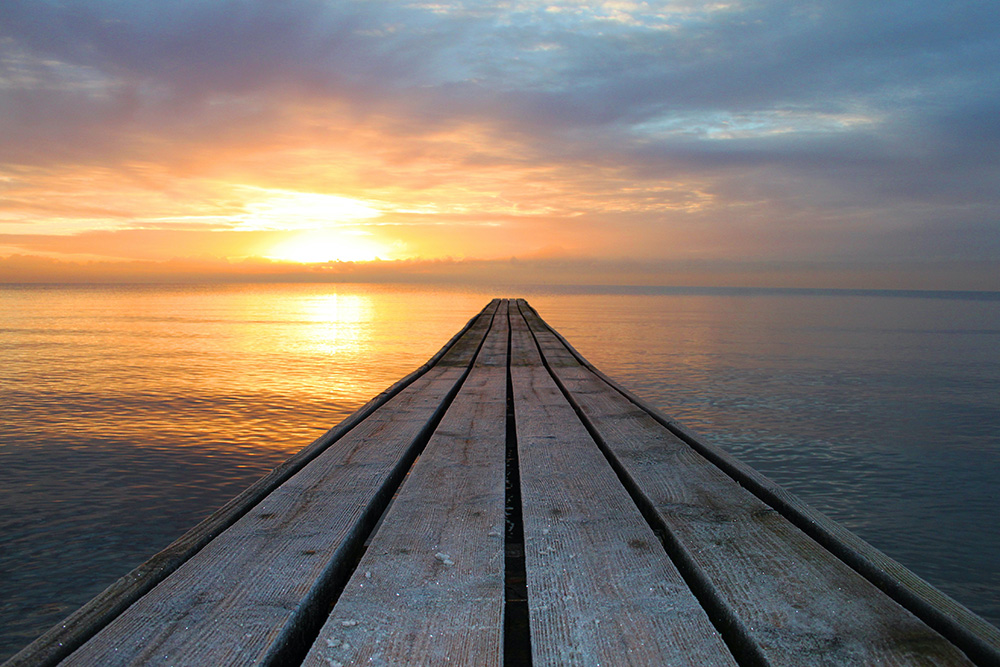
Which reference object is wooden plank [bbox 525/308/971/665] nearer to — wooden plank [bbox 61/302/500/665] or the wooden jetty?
the wooden jetty

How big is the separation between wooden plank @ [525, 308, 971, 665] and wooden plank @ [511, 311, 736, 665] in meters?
→ 0.12

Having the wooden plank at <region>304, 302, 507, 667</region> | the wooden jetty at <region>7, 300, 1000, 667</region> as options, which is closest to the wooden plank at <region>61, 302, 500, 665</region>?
the wooden jetty at <region>7, 300, 1000, 667</region>

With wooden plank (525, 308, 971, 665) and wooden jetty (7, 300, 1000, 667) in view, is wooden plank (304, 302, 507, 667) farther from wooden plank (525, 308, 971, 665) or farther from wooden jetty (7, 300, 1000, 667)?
wooden plank (525, 308, 971, 665)

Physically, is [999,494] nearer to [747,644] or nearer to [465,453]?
[465,453]

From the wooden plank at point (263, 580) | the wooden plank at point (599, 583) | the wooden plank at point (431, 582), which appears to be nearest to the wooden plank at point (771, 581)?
the wooden plank at point (599, 583)

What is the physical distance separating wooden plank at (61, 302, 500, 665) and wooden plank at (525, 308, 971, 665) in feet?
3.90

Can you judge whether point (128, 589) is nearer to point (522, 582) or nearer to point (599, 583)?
point (522, 582)

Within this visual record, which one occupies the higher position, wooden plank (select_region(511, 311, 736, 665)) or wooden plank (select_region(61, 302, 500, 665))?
wooden plank (select_region(511, 311, 736, 665))

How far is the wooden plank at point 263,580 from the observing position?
1.47 m

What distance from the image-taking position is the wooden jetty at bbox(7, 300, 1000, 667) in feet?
4.83

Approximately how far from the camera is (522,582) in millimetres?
2211

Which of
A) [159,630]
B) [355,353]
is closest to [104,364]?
[355,353]

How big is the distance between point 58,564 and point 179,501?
172cm

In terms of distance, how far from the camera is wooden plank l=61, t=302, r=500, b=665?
1.47 metres
